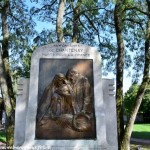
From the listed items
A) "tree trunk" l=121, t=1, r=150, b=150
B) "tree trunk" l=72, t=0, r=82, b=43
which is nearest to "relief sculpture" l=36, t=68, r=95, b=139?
"tree trunk" l=121, t=1, r=150, b=150

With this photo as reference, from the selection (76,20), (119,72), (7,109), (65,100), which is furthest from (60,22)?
(65,100)

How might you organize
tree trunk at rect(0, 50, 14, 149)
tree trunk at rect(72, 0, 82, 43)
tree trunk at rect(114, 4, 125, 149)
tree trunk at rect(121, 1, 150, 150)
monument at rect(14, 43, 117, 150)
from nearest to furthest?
monument at rect(14, 43, 117, 150)
tree trunk at rect(0, 50, 14, 149)
tree trunk at rect(121, 1, 150, 150)
tree trunk at rect(114, 4, 125, 149)
tree trunk at rect(72, 0, 82, 43)

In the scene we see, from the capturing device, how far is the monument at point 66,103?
8.45 m

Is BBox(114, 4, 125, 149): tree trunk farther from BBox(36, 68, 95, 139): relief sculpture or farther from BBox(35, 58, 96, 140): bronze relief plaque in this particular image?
BBox(36, 68, 95, 139): relief sculpture

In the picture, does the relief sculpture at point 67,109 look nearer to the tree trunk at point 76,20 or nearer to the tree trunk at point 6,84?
the tree trunk at point 6,84

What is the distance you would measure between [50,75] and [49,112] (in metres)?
→ 1.10

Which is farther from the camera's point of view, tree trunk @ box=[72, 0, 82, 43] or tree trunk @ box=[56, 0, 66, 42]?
tree trunk @ box=[72, 0, 82, 43]

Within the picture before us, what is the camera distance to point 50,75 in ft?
29.7

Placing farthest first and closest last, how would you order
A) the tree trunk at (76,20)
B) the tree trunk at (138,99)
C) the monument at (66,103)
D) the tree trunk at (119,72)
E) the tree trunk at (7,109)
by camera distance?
the tree trunk at (76,20)
the tree trunk at (119,72)
the tree trunk at (138,99)
the tree trunk at (7,109)
the monument at (66,103)

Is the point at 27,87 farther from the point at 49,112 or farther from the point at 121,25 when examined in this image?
the point at 121,25

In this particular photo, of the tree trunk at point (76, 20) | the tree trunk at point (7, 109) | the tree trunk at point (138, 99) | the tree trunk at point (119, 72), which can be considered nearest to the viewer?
the tree trunk at point (7, 109)

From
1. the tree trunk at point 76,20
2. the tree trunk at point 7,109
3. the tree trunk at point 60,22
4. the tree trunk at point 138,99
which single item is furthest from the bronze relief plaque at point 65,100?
the tree trunk at point 76,20

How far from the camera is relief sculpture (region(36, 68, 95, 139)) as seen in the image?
27.7ft

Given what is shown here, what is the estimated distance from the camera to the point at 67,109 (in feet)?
28.4
